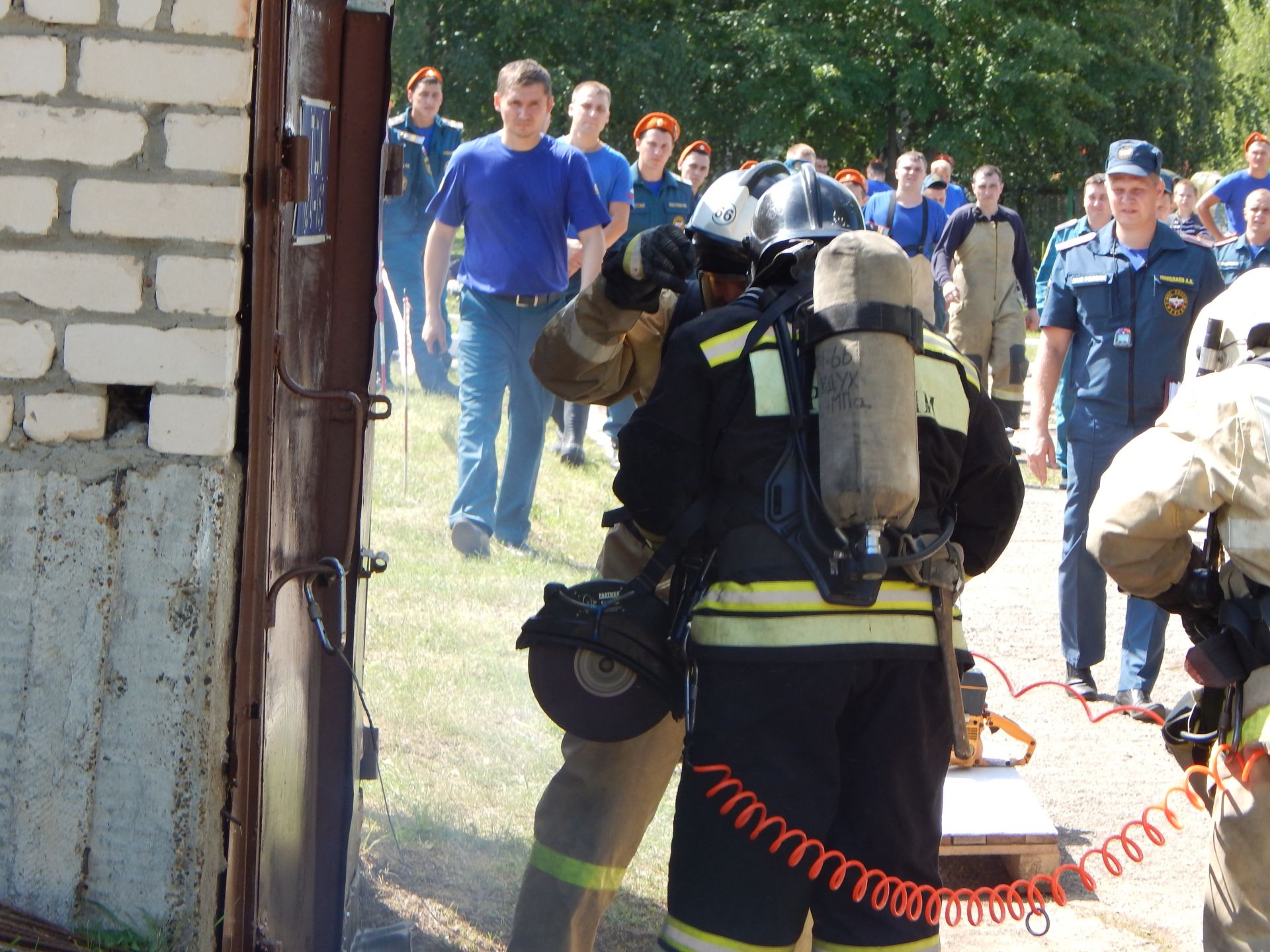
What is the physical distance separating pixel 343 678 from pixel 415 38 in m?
25.5

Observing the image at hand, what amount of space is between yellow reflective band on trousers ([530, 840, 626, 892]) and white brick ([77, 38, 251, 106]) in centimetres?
165

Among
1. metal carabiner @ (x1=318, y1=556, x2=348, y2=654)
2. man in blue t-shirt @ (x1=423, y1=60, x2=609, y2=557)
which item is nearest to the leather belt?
man in blue t-shirt @ (x1=423, y1=60, x2=609, y2=557)

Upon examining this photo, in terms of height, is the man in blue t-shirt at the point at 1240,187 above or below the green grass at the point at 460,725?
above

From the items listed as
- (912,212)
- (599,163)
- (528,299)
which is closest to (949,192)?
(912,212)

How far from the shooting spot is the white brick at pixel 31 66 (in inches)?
94.3

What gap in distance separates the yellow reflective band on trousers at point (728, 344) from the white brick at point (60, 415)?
1.07 metres

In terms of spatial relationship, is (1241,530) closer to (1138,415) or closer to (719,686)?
(719,686)

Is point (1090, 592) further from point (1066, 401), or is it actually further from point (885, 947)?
point (885, 947)

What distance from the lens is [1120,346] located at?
5734 millimetres

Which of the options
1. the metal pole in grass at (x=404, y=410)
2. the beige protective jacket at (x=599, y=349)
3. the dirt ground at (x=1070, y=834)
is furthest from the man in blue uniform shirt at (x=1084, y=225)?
the beige protective jacket at (x=599, y=349)

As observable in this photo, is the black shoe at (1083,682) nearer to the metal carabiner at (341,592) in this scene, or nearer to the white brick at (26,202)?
the metal carabiner at (341,592)

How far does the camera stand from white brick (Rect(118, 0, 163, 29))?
7.87 feet

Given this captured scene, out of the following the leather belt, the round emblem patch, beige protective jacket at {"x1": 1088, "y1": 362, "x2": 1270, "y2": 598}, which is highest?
the round emblem patch

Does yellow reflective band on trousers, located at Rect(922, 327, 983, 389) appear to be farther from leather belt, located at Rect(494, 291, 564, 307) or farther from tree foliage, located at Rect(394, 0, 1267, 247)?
tree foliage, located at Rect(394, 0, 1267, 247)
